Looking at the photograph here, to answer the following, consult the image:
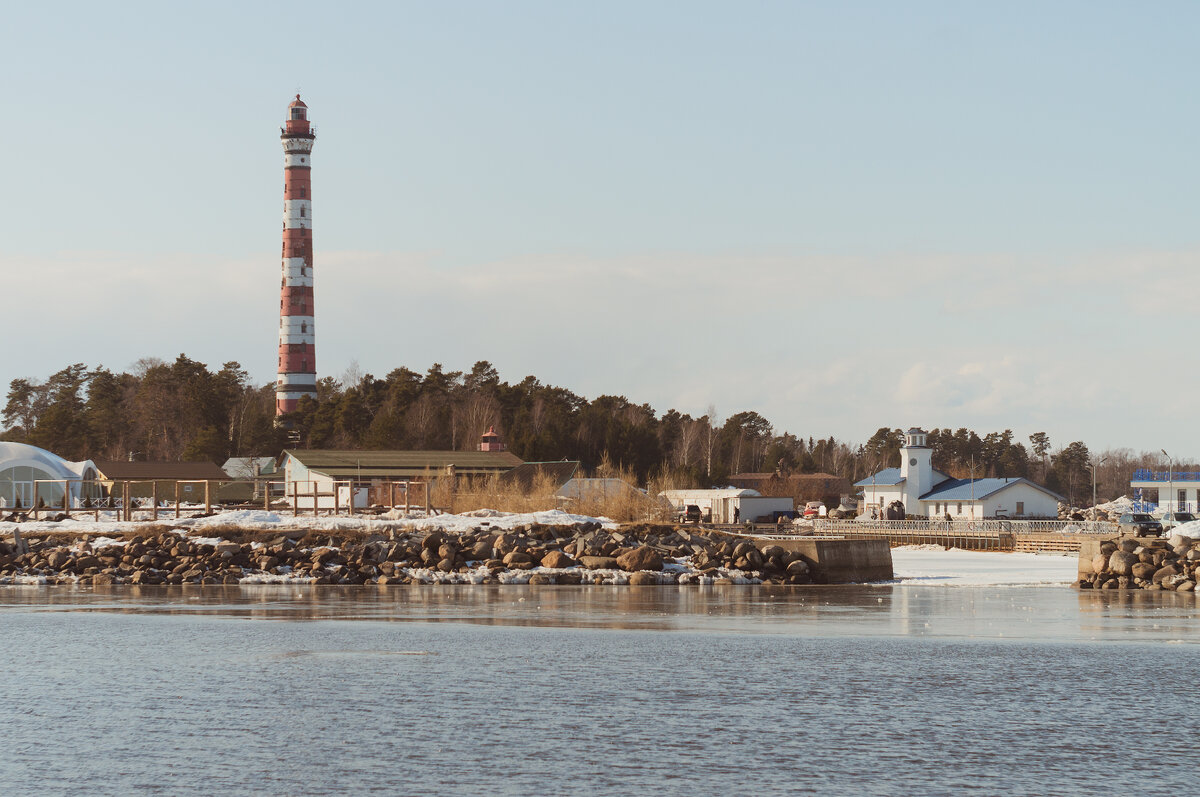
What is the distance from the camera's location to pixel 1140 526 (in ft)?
238

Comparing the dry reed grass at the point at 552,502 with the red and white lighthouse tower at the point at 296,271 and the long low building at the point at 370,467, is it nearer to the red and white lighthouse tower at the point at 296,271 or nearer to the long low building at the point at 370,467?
the long low building at the point at 370,467

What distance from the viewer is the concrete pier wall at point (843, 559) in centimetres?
4825

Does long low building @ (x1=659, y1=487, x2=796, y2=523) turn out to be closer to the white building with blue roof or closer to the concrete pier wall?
the white building with blue roof

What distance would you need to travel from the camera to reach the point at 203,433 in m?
119

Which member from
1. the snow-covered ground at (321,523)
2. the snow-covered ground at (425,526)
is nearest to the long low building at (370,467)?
the snow-covered ground at (321,523)

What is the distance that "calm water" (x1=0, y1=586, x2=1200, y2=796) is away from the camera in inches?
606

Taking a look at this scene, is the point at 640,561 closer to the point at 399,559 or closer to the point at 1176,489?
Result: the point at 399,559

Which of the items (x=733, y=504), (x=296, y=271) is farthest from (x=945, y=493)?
(x=296, y=271)

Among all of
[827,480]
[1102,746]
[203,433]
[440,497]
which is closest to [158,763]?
[1102,746]

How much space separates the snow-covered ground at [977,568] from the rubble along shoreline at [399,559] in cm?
687

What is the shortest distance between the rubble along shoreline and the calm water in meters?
12.0

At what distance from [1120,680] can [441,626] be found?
1509 centimetres

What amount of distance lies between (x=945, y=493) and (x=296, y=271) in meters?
59.5

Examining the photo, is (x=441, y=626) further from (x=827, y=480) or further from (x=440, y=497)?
(x=827, y=480)
